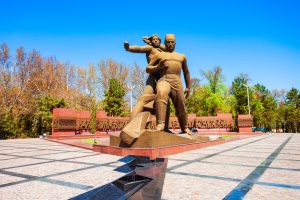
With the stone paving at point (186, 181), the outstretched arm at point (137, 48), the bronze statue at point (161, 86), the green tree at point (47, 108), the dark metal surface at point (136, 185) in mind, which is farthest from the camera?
the green tree at point (47, 108)

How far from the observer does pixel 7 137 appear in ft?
60.4

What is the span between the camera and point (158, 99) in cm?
730

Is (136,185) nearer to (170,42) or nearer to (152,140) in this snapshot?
(152,140)

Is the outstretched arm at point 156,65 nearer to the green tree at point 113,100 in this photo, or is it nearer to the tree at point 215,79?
the green tree at point 113,100

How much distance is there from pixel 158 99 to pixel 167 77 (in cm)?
91

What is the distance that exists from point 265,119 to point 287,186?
31.6 m

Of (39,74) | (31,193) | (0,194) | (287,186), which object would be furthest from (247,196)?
(39,74)

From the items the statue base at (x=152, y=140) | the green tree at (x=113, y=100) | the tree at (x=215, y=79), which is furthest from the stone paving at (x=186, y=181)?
the tree at (x=215, y=79)

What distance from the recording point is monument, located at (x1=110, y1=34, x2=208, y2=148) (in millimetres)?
6656

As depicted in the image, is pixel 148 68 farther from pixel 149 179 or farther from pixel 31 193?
pixel 149 179

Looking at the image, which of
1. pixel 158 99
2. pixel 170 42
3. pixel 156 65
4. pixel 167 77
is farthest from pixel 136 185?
pixel 170 42

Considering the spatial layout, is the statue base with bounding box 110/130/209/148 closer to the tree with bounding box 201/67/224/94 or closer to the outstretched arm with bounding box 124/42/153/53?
the outstretched arm with bounding box 124/42/153/53

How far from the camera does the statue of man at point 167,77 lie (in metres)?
7.31

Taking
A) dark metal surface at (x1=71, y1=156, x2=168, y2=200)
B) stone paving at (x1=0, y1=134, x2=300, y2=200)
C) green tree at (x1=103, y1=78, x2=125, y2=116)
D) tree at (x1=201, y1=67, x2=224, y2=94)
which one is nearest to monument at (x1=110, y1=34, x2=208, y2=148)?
stone paving at (x1=0, y1=134, x2=300, y2=200)
